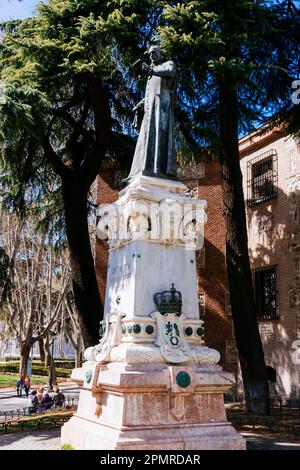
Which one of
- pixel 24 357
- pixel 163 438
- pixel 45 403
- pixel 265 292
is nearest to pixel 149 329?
pixel 163 438

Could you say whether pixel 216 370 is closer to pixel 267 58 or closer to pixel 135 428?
pixel 135 428

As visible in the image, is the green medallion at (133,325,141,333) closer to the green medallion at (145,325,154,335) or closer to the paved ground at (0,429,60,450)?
the green medallion at (145,325,154,335)

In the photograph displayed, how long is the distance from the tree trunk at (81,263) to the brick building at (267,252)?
3.20 meters

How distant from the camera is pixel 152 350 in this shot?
6.72m

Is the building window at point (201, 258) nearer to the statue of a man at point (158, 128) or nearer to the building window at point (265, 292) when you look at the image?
the building window at point (265, 292)

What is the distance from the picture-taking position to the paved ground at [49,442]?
8258mm

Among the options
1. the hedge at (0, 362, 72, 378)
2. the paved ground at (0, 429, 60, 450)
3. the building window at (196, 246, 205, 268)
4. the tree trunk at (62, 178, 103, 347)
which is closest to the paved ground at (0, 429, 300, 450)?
the paved ground at (0, 429, 60, 450)

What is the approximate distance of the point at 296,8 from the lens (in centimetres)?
1490

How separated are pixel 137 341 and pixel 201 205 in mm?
2203

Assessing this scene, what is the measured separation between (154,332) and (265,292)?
12572mm

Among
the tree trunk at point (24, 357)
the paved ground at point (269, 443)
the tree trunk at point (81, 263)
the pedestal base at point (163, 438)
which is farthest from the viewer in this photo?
the tree trunk at point (24, 357)

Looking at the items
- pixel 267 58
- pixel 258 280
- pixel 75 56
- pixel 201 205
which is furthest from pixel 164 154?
pixel 258 280

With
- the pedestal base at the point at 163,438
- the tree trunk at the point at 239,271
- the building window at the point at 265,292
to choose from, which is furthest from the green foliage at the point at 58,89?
the building window at the point at 265,292

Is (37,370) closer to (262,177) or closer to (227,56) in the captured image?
(262,177)
